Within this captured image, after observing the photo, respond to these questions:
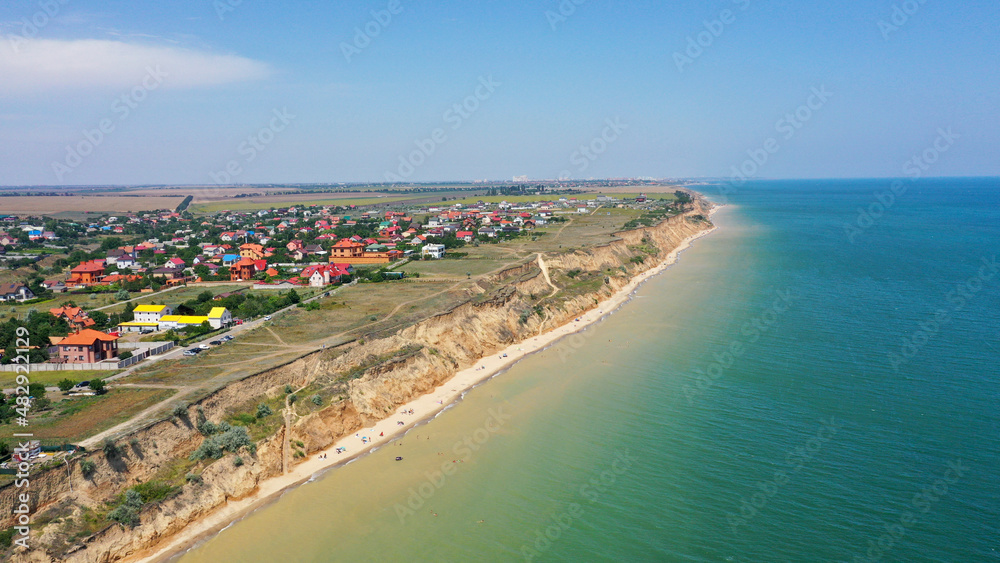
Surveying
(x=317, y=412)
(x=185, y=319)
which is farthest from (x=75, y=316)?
(x=317, y=412)

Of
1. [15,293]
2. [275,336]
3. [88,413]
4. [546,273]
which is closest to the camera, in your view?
[88,413]

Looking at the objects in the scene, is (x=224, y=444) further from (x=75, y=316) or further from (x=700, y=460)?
(x=75, y=316)

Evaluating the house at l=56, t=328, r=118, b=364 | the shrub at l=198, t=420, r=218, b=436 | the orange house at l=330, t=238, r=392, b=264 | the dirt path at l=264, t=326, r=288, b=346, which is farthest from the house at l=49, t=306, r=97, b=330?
the orange house at l=330, t=238, r=392, b=264

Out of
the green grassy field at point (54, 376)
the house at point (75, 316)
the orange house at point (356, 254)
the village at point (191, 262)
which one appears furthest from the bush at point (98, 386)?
the orange house at point (356, 254)

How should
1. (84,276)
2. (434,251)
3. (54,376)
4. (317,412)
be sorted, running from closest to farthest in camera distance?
(317,412) < (54,376) < (84,276) < (434,251)

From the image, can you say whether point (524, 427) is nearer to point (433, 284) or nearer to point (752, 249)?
point (433, 284)

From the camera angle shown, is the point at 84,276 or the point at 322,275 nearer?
the point at 322,275

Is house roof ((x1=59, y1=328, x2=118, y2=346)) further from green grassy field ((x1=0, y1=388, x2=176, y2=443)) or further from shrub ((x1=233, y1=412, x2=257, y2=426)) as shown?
shrub ((x1=233, y1=412, x2=257, y2=426))
